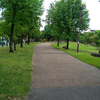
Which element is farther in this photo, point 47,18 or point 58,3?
point 47,18

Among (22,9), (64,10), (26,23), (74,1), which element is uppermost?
(74,1)

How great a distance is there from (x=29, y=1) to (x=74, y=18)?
10688mm

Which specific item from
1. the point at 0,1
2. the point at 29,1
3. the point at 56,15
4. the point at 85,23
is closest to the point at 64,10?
the point at 56,15

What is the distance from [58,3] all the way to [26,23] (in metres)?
10.7

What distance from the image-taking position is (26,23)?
13.9 meters

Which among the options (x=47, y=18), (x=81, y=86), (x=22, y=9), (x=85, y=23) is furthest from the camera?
(x=47, y=18)

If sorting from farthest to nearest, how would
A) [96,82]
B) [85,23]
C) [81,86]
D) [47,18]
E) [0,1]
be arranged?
1. [47,18]
2. [85,23]
3. [0,1]
4. [96,82]
5. [81,86]

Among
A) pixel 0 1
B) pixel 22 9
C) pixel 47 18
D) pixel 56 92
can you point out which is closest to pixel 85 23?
pixel 47 18

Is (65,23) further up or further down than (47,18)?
further down

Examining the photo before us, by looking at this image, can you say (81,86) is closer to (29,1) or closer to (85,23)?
(29,1)

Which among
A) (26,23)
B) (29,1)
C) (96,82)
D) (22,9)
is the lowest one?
(96,82)

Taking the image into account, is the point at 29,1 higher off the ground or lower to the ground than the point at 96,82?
higher

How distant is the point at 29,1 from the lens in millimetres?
11945

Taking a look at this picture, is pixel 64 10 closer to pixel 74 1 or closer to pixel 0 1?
pixel 74 1
